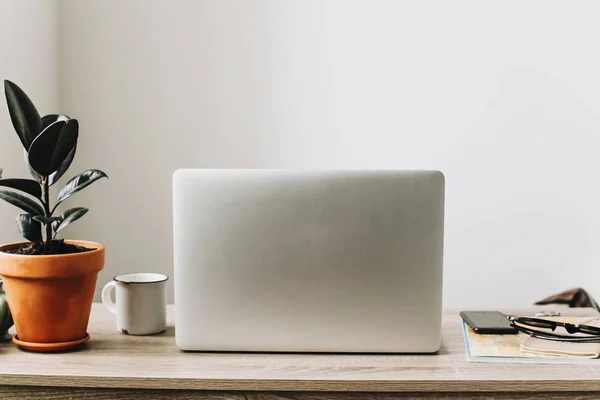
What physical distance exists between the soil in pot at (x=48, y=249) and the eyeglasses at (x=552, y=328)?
0.69 m

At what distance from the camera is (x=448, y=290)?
1.84m

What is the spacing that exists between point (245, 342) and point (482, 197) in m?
1.15

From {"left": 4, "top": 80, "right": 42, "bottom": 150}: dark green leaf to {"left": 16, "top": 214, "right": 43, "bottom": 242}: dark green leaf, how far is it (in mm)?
103

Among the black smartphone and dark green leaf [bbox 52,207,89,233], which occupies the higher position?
dark green leaf [bbox 52,207,89,233]

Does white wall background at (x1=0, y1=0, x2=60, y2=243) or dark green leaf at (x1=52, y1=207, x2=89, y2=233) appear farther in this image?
white wall background at (x1=0, y1=0, x2=60, y2=243)

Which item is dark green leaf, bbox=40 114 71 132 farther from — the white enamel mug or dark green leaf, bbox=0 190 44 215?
the white enamel mug

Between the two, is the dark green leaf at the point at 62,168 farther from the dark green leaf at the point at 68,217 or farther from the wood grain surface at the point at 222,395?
the wood grain surface at the point at 222,395

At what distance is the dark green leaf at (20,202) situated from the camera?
0.86m

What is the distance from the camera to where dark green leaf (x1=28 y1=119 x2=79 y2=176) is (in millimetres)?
833

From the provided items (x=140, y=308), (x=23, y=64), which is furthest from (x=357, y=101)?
(x=140, y=308)

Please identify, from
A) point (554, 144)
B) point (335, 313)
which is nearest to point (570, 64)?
point (554, 144)

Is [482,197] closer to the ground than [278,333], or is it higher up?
higher up

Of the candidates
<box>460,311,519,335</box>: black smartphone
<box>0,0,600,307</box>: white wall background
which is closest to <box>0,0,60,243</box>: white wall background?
<box>0,0,600,307</box>: white wall background

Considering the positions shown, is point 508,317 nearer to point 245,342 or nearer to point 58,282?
point 245,342
